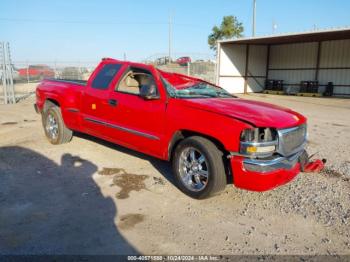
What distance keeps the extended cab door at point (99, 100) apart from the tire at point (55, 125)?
2.77ft

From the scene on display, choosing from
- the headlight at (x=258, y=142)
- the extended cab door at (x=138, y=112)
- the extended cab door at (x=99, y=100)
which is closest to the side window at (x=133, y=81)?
the extended cab door at (x=138, y=112)

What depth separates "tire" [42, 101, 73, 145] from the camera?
21.2 ft

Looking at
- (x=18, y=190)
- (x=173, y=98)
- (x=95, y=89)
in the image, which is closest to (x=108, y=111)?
(x=95, y=89)

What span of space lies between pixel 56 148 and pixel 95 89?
5.66 ft

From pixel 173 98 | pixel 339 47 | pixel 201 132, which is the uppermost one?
pixel 339 47

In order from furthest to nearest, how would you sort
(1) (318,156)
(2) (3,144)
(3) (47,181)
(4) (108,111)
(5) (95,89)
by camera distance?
(2) (3,144)
(1) (318,156)
(5) (95,89)
(4) (108,111)
(3) (47,181)

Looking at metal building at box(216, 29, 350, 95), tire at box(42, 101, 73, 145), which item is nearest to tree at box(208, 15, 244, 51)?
metal building at box(216, 29, 350, 95)

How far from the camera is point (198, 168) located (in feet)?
13.2

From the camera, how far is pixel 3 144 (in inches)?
265

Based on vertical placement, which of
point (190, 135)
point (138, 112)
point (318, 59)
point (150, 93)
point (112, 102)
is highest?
point (318, 59)

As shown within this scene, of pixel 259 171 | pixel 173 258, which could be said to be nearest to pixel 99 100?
pixel 259 171

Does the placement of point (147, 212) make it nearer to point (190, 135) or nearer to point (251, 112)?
point (190, 135)

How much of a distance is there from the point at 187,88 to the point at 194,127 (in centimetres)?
102

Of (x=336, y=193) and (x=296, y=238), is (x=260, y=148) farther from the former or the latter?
(x=336, y=193)
